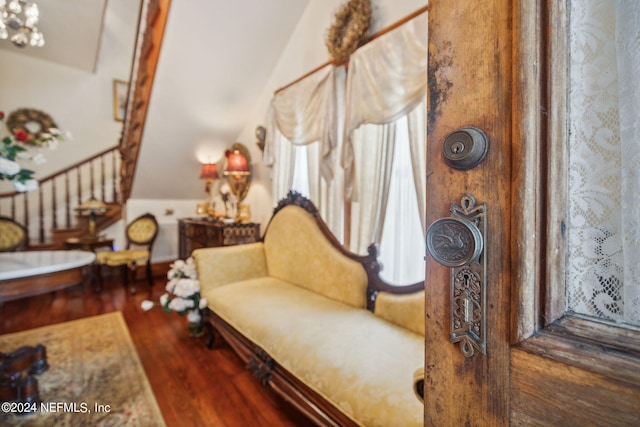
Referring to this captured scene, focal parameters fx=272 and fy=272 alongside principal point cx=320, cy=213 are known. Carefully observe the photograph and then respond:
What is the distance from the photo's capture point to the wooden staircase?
9.08 ft

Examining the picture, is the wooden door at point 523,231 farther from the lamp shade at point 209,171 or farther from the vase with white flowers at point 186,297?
the lamp shade at point 209,171

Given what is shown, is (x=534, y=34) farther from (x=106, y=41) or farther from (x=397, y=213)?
(x=106, y=41)

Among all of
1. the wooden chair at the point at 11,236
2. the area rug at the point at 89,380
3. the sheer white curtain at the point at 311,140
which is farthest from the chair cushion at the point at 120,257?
the sheer white curtain at the point at 311,140

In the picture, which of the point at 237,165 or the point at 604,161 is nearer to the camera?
the point at 604,161

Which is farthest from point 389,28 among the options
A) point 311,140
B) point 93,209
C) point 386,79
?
point 93,209

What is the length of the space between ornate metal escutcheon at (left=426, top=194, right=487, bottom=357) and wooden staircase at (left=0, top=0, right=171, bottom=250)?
3.18 meters

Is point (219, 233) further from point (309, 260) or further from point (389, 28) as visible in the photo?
point (389, 28)

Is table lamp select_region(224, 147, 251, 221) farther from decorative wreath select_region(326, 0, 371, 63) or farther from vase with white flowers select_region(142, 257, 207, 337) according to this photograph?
decorative wreath select_region(326, 0, 371, 63)

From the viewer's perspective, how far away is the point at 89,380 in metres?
1.65

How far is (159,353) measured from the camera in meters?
1.99

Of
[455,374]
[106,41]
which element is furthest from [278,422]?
[106,41]

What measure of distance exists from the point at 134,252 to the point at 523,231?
4277 millimetres

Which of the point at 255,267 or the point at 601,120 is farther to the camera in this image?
the point at 255,267

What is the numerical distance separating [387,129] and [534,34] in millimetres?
1600
